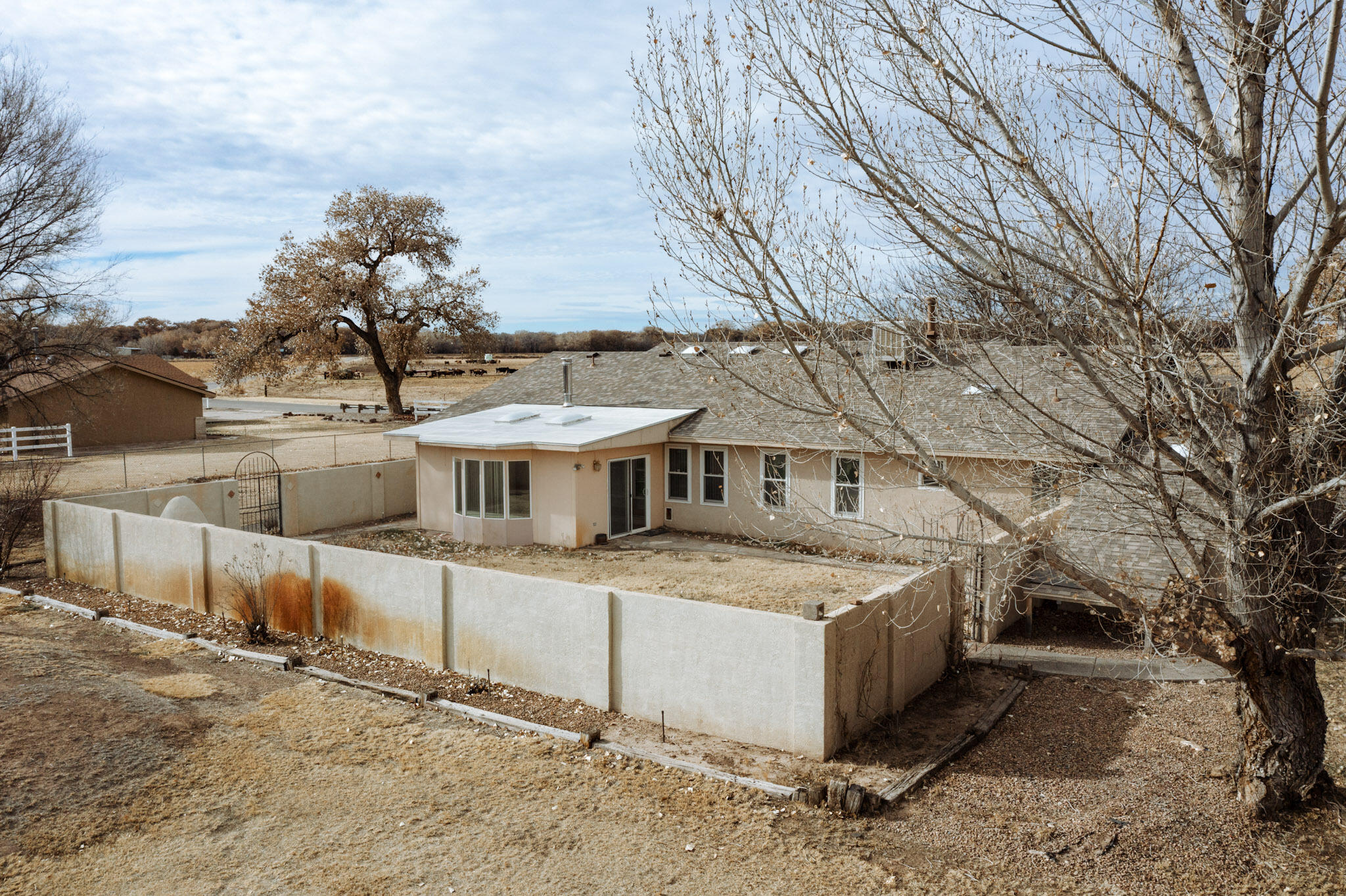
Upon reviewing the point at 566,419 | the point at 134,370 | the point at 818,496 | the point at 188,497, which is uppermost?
the point at 134,370

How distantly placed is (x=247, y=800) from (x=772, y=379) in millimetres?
5475

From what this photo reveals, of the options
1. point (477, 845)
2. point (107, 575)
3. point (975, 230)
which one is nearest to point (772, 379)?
point (975, 230)

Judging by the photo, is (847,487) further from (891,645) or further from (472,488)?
(891,645)

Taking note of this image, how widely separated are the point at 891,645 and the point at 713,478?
10.6 meters

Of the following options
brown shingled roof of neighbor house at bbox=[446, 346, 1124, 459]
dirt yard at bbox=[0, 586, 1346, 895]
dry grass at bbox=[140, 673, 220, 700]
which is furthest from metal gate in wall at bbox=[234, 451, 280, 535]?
dirt yard at bbox=[0, 586, 1346, 895]

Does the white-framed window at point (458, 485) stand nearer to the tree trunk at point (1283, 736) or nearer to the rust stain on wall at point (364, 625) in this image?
the rust stain on wall at point (364, 625)

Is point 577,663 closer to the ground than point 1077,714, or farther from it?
farther from it

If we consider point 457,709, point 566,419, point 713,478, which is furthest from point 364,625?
point 713,478

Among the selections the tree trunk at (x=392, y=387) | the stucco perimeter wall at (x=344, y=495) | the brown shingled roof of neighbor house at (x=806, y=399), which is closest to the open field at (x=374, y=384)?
the tree trunk at (x=392, y=387)

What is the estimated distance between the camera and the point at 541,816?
6723mm

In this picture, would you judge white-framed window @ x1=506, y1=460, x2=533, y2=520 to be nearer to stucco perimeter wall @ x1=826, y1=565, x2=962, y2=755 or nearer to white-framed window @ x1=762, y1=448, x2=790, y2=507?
white-framed window @ x1=762, y1=448, x2=790, y2=507

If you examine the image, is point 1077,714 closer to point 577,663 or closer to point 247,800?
point 577,663

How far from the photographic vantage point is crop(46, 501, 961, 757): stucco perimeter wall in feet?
25.8

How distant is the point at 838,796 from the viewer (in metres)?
6.90
